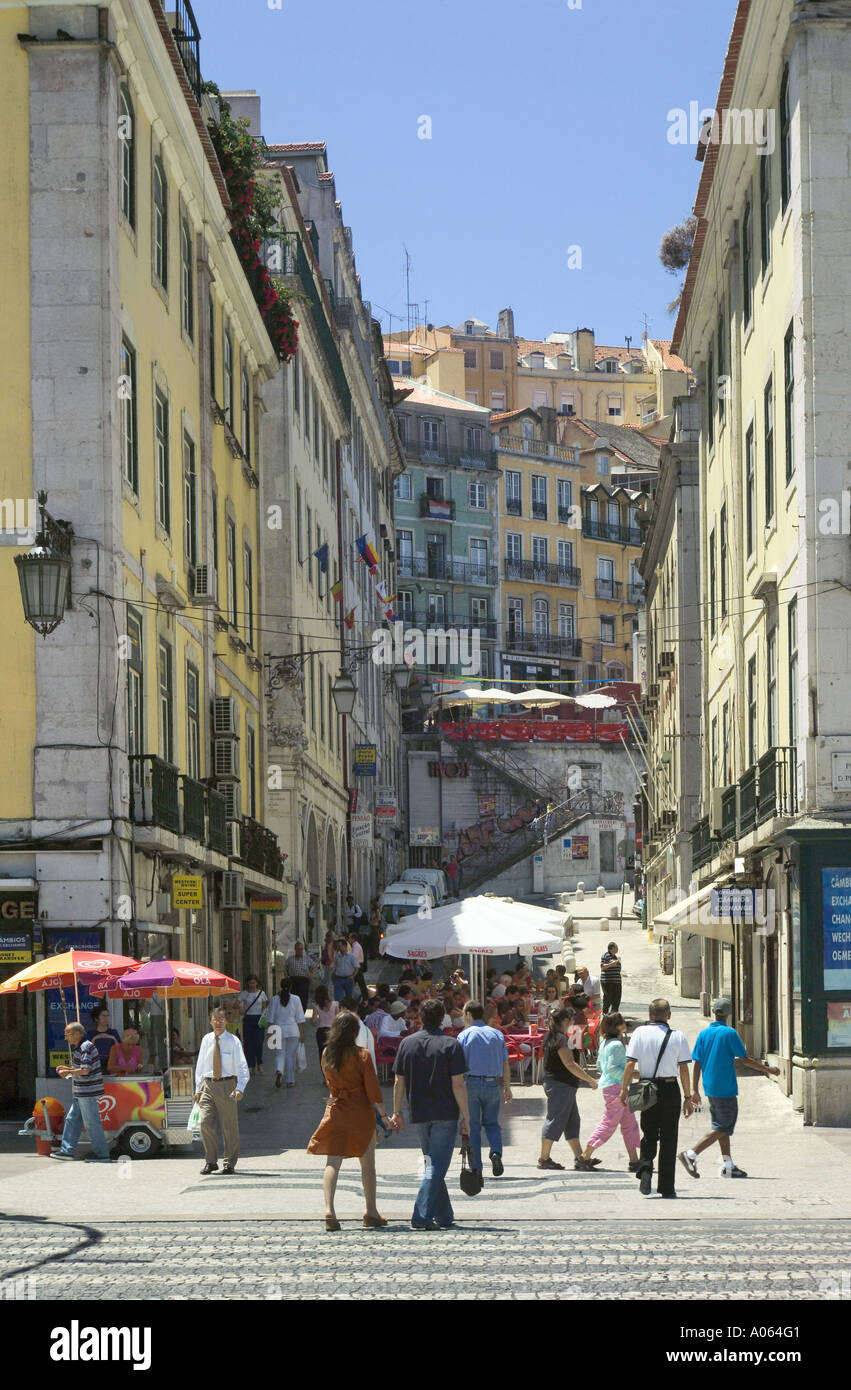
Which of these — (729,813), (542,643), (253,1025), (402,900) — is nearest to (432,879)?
(402,900)

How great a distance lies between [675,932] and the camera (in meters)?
41.8

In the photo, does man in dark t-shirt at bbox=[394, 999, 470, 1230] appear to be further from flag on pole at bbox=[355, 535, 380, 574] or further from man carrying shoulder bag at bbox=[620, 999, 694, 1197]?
flag on pole at bbox=[355, 535, 380, 574]

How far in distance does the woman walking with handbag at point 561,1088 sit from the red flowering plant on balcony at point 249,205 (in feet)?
56.5

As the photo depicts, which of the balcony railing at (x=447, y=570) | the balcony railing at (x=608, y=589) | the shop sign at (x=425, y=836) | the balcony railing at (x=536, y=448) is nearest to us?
the shop sign at (x=425, y=836)

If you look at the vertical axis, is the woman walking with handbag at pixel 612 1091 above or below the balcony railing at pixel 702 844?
below

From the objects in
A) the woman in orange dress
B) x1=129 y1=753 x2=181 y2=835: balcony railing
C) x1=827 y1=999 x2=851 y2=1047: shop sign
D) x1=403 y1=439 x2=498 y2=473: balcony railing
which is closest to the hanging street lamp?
x1=129 y1=753 x2=181 y2=835: balcony railing

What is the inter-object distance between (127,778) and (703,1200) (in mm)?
8998

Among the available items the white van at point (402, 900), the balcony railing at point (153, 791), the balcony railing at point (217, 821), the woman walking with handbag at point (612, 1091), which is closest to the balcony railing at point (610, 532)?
the white van at point (402, 900)

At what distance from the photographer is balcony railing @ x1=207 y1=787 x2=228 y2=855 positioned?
2730 centimetres

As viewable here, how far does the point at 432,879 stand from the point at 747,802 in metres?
32.1

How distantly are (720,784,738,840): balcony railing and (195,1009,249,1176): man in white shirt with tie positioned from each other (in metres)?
12.7

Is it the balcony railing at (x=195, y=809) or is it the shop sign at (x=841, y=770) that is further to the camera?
the balcony railing at (x=195, y=809)

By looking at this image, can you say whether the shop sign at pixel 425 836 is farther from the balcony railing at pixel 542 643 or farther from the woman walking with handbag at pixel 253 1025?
the woman walking with handbag at pixel 253 1025

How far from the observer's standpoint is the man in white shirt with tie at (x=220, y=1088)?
662 inches
